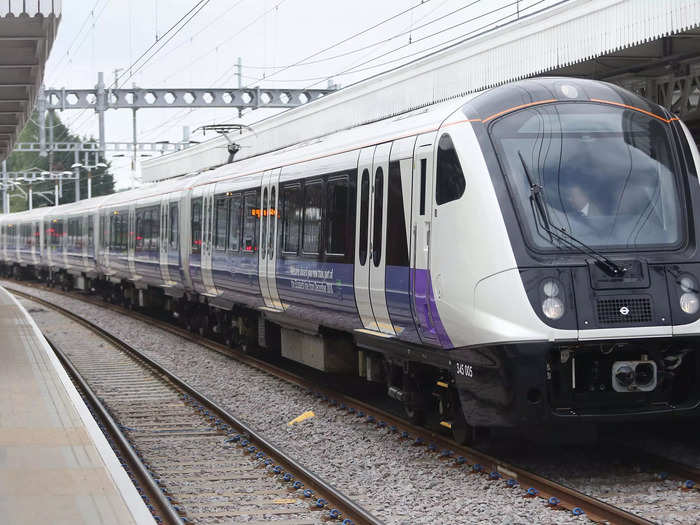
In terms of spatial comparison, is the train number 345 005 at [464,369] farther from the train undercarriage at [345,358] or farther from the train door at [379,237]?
the train door at [379,237]

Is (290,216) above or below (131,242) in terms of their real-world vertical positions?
above

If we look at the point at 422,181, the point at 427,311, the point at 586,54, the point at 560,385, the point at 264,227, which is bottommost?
the point at 560,385

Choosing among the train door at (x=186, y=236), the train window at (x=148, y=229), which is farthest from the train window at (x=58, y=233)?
the train door at (x=186, y=236)

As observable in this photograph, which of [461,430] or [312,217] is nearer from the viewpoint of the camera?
[461,430]

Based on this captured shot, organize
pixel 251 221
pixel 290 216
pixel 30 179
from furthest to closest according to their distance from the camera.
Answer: pixel 30 179
pixel 251 221
pixel 290 216

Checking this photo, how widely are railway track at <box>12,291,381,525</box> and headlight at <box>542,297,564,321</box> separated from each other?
193 cm

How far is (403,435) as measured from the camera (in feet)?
33.0

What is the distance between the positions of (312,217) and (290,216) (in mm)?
1047

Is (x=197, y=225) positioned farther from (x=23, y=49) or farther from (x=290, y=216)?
(x=290, y=216)

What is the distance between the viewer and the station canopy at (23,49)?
1301 cm

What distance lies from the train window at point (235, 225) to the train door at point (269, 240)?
137 cm

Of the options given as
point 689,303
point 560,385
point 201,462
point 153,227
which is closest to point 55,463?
point 201,462

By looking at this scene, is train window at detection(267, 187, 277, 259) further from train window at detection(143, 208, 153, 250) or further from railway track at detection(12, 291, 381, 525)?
train window at detection(143, 208, 153, 250)

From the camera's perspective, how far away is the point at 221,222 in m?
17.2
